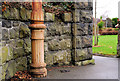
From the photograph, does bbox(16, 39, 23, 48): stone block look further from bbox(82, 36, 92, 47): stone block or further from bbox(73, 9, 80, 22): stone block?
bbox(82, 36, 92, 47): stone block

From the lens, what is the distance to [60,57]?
441cm

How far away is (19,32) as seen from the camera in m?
3.49

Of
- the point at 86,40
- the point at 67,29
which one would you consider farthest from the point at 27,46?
the point at 86,40

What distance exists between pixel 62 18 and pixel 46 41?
868 millimetres

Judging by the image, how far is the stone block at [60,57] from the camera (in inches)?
171

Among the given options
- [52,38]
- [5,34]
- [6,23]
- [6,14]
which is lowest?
[52,38]

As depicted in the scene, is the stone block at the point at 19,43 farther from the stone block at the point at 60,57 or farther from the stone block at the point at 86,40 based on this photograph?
the stone block at the point at 86,40

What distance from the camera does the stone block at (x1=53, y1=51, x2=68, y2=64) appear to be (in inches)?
171

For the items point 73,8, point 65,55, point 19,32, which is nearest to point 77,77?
point 65,55

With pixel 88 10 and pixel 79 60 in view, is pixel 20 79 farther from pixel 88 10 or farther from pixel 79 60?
pixel 88 10

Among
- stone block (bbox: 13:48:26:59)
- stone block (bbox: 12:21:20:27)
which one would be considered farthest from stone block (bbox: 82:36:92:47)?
stone block (bbox: 12:21:20:27)

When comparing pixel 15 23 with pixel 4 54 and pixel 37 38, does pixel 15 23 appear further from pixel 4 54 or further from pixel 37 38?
pixel 4 54

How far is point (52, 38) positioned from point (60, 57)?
61cm

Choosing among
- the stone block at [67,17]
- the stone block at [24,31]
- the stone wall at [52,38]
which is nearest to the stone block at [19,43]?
the stone wall at [52,38]
